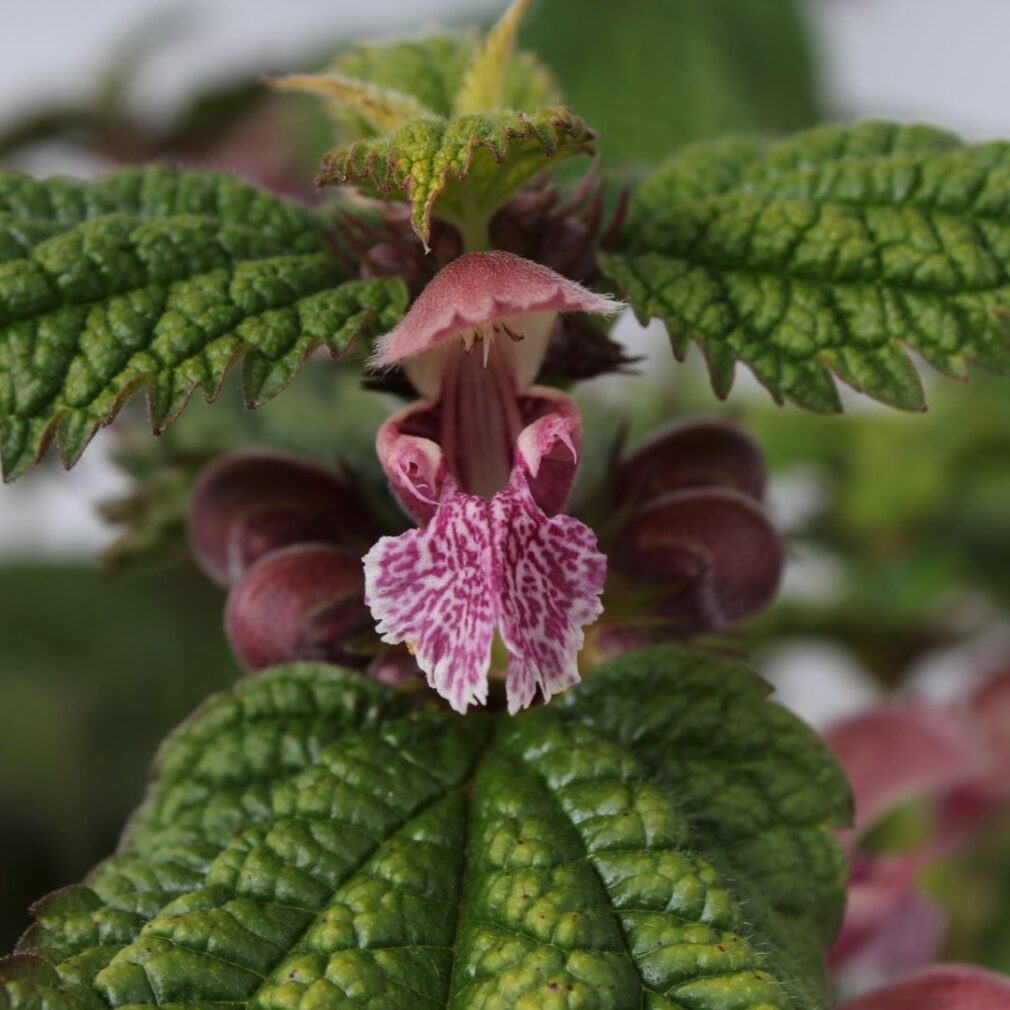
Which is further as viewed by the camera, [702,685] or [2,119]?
[2,119]

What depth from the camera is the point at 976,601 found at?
167 centimetres

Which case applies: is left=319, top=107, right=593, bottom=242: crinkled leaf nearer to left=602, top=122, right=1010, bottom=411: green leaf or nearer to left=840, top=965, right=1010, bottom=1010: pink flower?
left=602, top=122, right=1010, bottom=411: green leaf

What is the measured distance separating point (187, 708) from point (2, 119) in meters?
0.85

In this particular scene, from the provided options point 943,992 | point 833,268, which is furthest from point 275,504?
point 943,992

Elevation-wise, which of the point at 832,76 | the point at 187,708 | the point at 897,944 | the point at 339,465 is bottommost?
the point at 897,944

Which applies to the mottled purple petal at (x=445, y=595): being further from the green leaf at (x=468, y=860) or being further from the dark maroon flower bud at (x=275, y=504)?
the dark maroon flower bud at (x=275, y=504)

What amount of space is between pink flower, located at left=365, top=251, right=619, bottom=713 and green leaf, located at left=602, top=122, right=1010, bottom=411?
0.07m

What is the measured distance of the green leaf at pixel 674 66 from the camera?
1920 millimetres

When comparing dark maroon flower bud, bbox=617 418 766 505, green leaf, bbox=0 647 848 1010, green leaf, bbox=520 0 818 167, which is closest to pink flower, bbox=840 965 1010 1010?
green leaf, bbox=0 647 848 1010

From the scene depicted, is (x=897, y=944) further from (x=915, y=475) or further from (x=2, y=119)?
(x=2, y=119)

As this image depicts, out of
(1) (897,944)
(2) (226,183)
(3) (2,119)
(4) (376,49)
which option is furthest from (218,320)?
(3) (2,119)

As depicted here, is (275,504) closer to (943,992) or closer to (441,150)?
(441,150)

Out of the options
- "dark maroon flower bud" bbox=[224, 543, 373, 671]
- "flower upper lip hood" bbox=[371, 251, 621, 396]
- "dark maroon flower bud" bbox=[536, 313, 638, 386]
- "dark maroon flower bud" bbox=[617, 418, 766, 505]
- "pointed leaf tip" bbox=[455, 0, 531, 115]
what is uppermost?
"pointed leaf tip" bbox=[455, 0, 531, 115]

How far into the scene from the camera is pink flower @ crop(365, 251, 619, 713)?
0.55 m
